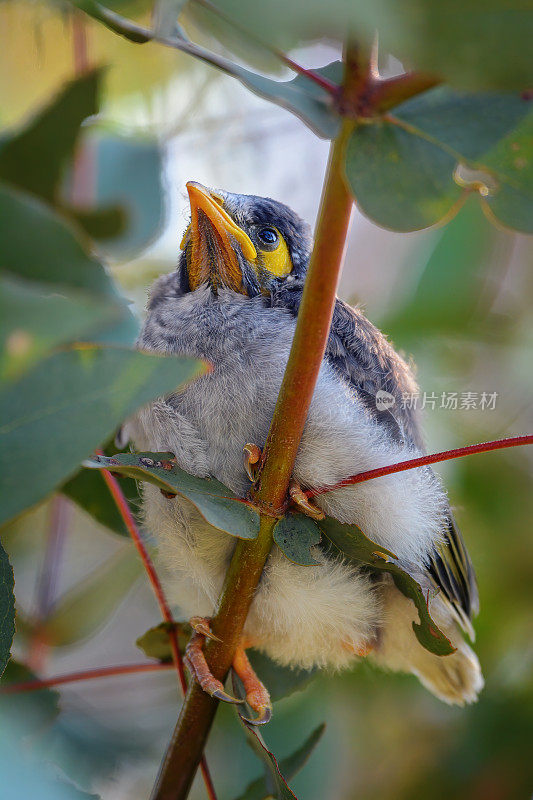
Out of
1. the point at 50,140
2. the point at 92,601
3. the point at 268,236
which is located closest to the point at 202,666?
the point at 92,601

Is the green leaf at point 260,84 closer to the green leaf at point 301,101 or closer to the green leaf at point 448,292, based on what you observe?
the green leaf at point 301,101

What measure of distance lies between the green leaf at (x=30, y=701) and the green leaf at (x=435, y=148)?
0.85 m

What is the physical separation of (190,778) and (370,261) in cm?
230

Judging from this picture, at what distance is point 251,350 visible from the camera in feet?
4.14

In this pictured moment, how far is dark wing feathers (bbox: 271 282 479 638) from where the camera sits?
1.36 m

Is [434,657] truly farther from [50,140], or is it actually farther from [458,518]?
[50,140]

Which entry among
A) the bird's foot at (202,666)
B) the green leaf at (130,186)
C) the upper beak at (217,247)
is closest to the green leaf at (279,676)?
the bird's foot at (202,666)

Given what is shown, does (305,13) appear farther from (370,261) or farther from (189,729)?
(370,261)

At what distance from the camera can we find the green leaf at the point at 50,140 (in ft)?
4.39

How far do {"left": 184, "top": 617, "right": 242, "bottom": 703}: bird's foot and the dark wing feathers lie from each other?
0.43 metres

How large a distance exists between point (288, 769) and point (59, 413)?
82 cm

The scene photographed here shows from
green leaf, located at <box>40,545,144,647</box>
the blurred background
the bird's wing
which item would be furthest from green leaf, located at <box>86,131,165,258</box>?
green leaf, located at <box>40,545,144,647</box>

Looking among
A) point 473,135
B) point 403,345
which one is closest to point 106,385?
point 473,135

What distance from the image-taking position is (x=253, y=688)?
130 centimetres
